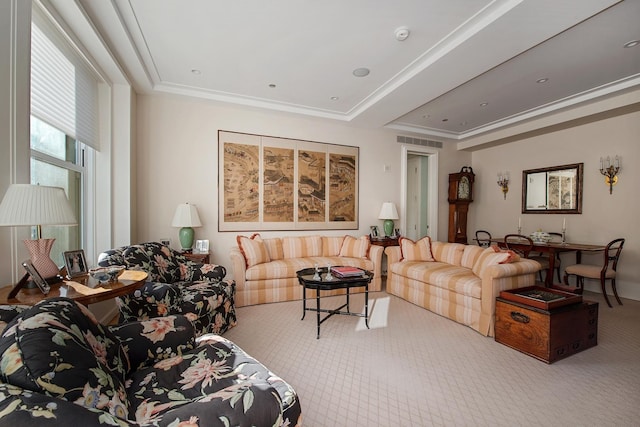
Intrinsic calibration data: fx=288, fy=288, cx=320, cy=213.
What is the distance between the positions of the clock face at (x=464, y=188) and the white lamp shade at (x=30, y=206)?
6124 mm

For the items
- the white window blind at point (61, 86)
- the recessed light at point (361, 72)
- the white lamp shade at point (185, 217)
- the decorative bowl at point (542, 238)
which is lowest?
the decorative bowl at point (542, 238)

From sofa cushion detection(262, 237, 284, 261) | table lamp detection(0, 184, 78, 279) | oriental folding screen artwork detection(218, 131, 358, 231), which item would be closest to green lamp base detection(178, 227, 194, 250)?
oriental folding screen artwork detection(218, 131, 358, 231)

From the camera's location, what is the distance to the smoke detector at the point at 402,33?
2574mm

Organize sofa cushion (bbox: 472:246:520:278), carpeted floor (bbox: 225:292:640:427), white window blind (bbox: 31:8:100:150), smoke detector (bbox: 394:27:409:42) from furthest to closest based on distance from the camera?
1. sofa cushion (bbox: 472:246:520:278)
2. smoke detector (bbox: 394:27:409:42)
3. white window blind (bbox: 31:8:100:150)
4. carpeted floor (bbox: 225:292:640:427)

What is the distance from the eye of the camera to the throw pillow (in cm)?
386

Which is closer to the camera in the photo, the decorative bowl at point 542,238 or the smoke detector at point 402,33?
the smoke detector at point 402,33

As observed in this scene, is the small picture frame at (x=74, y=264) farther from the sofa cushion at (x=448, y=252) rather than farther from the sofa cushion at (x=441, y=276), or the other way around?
the sofa cushion at (x=448, y=252)

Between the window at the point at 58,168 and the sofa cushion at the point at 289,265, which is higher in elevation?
the window at the point at 58,168

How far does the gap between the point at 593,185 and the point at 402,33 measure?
4122 mm

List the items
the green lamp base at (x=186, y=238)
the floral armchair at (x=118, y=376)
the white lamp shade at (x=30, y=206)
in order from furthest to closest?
the green lamp base at (x=186, y=238)
the white lamp shade at (x=30, y=206)
the floral armchair at (x=118, y=376)

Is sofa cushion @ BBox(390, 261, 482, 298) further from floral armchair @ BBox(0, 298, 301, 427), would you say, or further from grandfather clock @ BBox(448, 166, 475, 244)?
floral armchair @ BBox(0, 298, 301, 427)

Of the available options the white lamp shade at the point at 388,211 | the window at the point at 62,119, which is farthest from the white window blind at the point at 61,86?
the white lamp shade at the point at 388,211

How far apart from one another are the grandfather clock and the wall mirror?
0.94 metres

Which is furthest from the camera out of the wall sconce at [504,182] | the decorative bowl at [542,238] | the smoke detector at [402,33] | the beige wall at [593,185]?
the wall sconce at [504,182]
